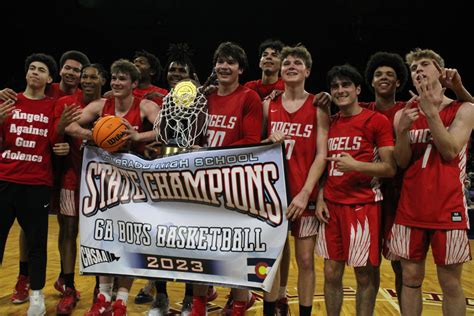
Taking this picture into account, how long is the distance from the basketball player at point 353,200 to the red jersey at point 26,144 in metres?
1.92

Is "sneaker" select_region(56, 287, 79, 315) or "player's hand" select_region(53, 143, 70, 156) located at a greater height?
"player's hand" select_region(53, 143, 70, 156)

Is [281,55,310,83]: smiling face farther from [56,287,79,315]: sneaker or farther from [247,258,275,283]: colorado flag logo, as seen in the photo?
[56,287,79,315]: sneaker

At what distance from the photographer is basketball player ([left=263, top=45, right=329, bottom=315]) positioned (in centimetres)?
273

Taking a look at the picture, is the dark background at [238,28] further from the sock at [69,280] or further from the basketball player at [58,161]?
the sock at [69,280]

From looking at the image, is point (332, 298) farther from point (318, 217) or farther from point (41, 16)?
point (41, 16)

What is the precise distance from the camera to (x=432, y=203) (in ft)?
7.70

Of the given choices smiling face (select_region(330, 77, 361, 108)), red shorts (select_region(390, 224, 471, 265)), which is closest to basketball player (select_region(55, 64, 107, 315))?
smiling face (select_region(330, 77, 361, 108))

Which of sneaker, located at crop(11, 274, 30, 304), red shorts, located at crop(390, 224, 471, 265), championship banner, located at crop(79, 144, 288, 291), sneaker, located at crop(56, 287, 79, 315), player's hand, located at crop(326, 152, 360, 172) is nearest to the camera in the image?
red shorts, located at crop(390, 224, 471, 265)

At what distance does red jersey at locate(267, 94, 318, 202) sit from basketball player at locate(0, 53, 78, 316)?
1487 mm

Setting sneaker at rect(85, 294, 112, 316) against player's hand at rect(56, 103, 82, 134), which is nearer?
sneaker at rect(85, 294, 112, 316)

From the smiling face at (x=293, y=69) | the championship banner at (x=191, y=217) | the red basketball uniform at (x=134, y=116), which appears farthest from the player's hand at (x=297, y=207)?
the red basketball uniform at (x=134, y=116)

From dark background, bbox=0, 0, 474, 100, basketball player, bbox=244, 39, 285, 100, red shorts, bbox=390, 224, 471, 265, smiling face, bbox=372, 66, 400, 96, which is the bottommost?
red shorts, bbox=390, 224, 471, 265

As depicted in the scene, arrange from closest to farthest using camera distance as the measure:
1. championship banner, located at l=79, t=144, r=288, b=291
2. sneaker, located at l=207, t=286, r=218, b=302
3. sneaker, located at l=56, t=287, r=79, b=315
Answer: championship banner, located at l=79, t=144, r=288, b=291
sneaker, located at l=56, t=287, r=79, b=315
sneaker, located at l=207, t=286, r=218, b=302

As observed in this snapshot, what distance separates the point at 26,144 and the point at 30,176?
8.8 inches
